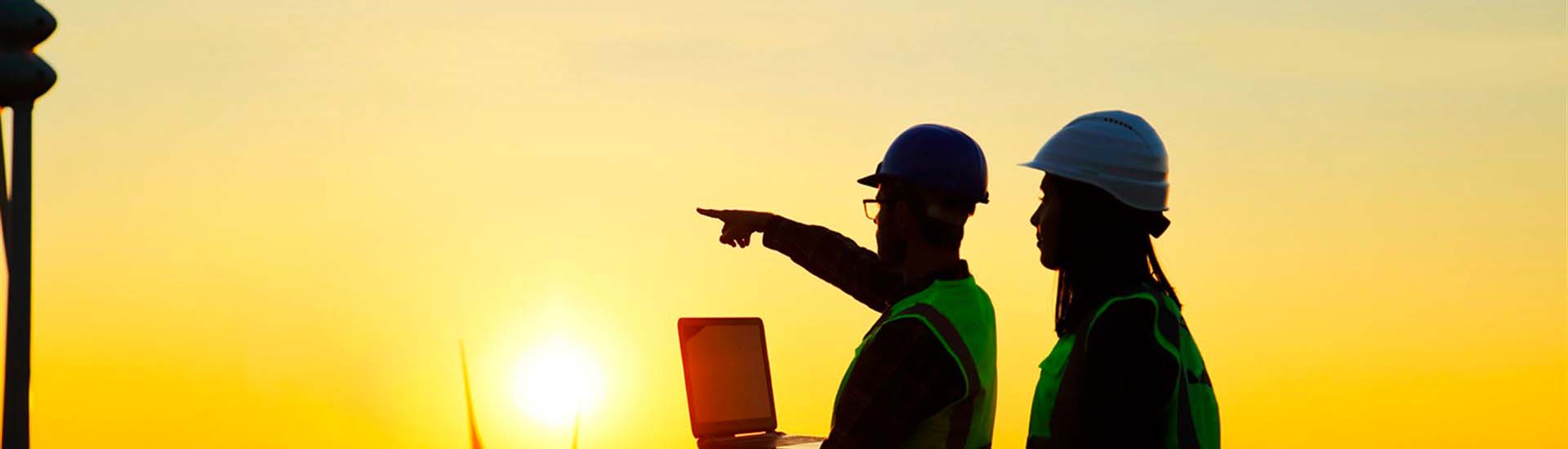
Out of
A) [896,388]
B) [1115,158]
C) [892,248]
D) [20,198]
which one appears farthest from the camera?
[20,198]

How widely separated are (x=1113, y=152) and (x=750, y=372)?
4.51 m

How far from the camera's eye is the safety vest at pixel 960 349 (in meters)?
4.78

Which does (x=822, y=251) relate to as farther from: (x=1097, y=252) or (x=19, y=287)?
(x=19, y=287)

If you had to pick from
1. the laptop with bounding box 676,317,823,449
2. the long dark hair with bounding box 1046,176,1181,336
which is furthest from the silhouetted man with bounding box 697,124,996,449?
the laptop with bounding box 676,317,823,449

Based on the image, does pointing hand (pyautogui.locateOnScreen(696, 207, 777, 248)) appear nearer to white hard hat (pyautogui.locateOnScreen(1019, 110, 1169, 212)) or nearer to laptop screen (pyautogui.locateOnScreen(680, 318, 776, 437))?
laptop screen (pyautogui.locateOnScreen(680, 318, 776, 437))

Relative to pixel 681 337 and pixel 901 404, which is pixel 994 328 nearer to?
pixel 901 404

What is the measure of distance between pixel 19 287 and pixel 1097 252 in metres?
5.43

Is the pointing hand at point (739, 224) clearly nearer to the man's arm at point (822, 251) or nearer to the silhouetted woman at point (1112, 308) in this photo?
the man's arm at point (822, 251)

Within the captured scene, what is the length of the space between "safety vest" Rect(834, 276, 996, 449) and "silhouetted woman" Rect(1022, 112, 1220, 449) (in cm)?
60

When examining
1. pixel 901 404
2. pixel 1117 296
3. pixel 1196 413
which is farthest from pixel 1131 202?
pixel 901 404

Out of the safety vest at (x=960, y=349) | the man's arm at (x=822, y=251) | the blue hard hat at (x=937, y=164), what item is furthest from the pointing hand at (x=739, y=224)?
the safety vest at (x=960, y=349)

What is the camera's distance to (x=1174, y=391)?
3.78 m

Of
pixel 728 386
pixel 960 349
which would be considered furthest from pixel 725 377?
pixel 960 349

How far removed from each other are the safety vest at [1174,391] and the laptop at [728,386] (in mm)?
3845
